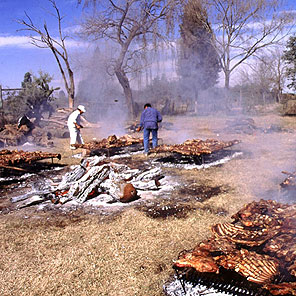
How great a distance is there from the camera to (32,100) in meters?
21.2

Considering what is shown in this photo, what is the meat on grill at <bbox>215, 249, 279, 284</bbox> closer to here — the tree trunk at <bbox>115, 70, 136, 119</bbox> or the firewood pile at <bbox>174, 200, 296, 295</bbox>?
the firewood pile at <bbox>174, 200, 296, 295</bbox>

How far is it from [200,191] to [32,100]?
1778cm

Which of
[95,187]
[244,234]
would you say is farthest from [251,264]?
[95,187]

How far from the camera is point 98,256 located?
4.30 m

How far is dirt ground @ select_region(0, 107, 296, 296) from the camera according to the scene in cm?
373

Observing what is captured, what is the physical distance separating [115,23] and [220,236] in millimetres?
22664

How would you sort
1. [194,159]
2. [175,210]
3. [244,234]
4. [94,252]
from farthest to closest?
[194,159] < [175,210] < [94,252] < [244,234]

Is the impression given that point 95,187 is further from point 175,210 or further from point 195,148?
point 195,148

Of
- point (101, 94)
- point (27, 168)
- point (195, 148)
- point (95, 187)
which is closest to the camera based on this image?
point (95, 187)

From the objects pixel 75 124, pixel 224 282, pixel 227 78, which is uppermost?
pixel 227 78

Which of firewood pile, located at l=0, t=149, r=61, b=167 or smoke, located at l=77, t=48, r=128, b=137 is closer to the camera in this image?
firewood pile, located at l=0, t=149, r=61, b=167

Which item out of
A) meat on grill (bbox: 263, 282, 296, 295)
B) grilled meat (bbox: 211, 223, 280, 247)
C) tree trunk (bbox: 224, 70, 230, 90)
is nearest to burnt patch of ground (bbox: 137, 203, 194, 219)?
grilled meat (bbox: 211, 223, 280, 247)

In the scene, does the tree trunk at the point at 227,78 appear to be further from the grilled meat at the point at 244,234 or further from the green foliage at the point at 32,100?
the grilled meat at the point at 244,234

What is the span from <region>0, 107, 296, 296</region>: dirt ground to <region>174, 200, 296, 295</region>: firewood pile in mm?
713
